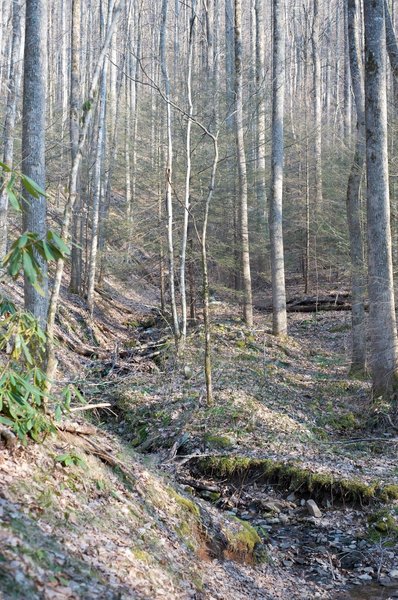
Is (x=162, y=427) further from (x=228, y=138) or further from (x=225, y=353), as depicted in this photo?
(x=228, y=138)

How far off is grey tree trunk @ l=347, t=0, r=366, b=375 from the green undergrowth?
5.24 m

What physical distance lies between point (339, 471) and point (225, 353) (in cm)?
540

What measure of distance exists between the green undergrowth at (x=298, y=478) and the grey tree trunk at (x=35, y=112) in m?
3.12

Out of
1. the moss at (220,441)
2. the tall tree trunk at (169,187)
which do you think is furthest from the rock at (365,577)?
the tall tree trunk at (169,187)

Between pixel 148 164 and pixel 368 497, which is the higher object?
pixel 148 164

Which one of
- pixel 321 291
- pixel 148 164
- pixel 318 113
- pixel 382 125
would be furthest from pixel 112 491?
pixel 318 113

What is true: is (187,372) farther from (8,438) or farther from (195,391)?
(8,438)

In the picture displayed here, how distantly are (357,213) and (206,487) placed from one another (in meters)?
7.11

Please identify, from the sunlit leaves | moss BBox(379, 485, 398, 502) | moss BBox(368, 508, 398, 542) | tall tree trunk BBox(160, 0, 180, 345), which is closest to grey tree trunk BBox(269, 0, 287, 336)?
tall tree trunk BBox(160, 0, 180, 345)

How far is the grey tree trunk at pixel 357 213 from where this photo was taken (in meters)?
11.8

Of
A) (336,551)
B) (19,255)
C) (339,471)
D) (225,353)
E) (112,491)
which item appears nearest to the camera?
(19,255)

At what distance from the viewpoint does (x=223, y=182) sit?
17406 millimetres

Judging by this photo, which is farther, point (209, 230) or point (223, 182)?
point (209, 230)

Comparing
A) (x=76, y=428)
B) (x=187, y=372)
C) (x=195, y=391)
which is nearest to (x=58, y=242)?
(x=76, y=428)
